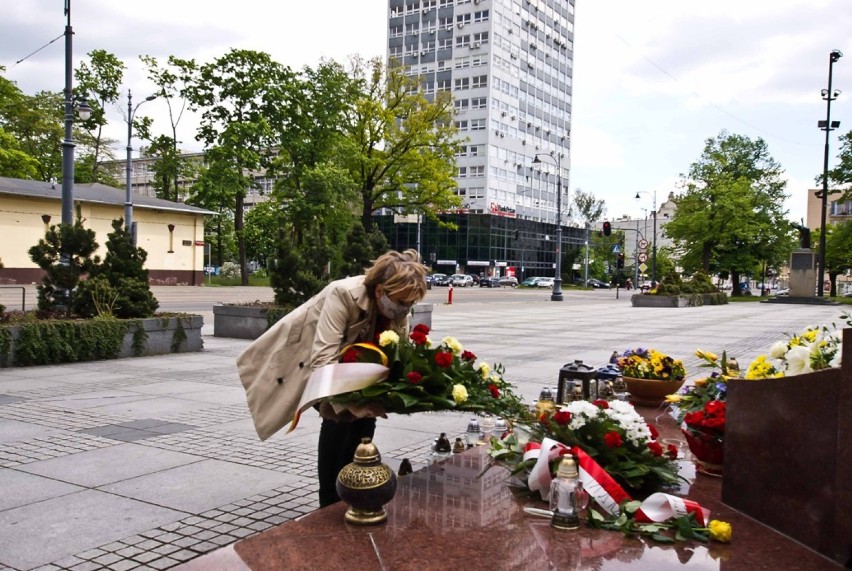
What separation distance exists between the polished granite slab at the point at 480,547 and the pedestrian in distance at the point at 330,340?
70cm

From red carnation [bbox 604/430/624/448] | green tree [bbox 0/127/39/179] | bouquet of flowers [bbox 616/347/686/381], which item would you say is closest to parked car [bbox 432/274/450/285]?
green tree [bbox 0/127/39/179]

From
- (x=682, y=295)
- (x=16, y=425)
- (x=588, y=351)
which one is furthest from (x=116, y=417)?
(x=682, y=295)

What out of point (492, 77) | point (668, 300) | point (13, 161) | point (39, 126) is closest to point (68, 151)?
point (13, 161)

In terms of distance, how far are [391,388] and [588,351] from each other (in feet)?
39.0

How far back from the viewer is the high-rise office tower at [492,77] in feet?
278

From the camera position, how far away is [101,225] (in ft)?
134

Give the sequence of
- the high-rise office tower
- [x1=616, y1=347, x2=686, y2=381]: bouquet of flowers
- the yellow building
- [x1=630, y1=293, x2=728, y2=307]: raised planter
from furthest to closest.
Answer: the high-rise office tower
[x1=630, y1=293, x2=728, y2=307]: raised planter
the yellow building
[x1=616, y1=347, x2=686, y2=381]: bouquet of flowers

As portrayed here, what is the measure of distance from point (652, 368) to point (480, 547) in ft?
A: 11.1

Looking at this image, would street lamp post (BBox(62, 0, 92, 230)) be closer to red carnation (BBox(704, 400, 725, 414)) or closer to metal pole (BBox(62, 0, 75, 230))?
metal pole (BBox(62, 0, 75, 230))

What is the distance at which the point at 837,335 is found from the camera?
11.1 ft

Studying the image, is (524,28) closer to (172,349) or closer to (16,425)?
(172,349)

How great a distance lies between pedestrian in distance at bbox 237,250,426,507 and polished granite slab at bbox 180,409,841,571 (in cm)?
70

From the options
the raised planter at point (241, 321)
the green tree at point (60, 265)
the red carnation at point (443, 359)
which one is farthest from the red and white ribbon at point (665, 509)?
the raised planter at point (241, 321)

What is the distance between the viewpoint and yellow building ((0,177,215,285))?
36406 millimetres
